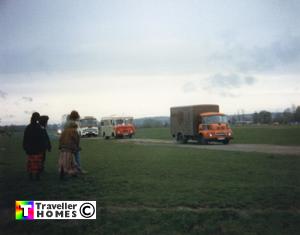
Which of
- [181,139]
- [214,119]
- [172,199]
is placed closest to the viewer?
[172,199]

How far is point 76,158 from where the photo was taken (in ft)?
34.6

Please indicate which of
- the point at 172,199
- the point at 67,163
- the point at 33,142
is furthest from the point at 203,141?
the point at 172,199

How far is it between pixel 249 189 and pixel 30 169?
5.27 metres

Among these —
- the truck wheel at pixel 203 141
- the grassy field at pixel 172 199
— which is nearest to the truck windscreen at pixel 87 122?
A: the truck wheel at pixel 203 141

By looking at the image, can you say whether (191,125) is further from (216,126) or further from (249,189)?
(249,189)

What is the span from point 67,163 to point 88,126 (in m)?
35.7

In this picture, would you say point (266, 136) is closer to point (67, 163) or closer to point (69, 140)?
point (69, 140)

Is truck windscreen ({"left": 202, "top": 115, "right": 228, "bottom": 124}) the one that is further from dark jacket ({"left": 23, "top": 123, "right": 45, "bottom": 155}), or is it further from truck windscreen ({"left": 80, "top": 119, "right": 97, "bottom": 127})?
truck windscreen ({"left": 80, "top": 119, "right": 97, "bottom": 127})

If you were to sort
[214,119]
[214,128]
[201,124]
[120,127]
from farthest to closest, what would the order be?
[120,127], [201,124], [214,119], [214,128]

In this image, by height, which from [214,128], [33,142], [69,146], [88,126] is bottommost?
[69,146]

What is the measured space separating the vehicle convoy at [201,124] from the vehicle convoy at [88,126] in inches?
710

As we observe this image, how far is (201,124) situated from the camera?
25.7 meters

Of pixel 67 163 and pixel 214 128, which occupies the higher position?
pixel 214 128

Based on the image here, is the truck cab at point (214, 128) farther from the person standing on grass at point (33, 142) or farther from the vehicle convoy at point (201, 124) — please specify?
the person standing on grass at point (33, 142)
